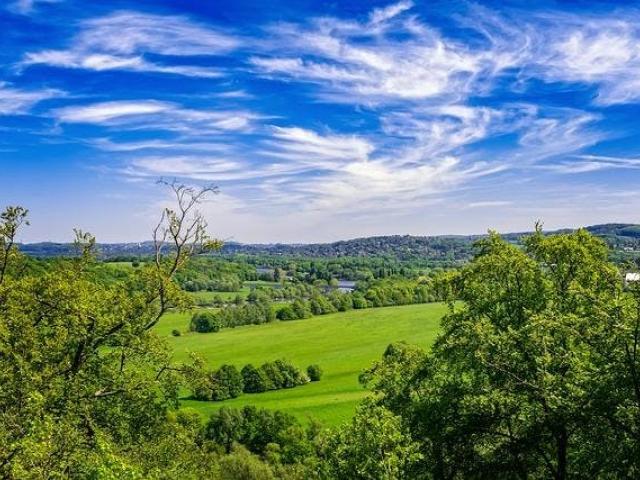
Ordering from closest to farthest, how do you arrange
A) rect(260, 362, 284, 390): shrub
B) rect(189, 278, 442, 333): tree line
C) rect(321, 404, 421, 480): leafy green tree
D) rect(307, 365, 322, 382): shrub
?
rect(321, 404, 421, 480): leafy green tree
rect(260, 362, 284, 390): shrub
rect(307, 365, 322, 382): shrub
rect(189, 278, 442, 333): tree line

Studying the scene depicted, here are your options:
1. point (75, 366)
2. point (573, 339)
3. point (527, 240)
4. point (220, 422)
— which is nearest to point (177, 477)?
point (75, 366)

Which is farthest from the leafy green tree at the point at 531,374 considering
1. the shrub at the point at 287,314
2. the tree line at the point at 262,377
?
the shrub at the point at 287,314

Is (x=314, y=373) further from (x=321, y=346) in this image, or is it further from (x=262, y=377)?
(x=321, y=346)

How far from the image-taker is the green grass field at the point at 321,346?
74.0 meters

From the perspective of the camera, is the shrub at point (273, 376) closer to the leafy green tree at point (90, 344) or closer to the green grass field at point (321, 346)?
the green grass field at point (321, 346)

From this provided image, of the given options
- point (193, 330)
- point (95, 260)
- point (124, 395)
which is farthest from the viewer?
point (193, 330)

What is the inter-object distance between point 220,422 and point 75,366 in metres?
42.0

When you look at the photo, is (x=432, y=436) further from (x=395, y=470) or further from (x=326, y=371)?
(x=326, y=371)

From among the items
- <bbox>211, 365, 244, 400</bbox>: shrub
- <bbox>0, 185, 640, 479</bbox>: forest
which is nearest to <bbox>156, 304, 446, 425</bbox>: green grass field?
<bbox>211, 365, 244, 400</bbox>: shrub

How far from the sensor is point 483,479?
60.7 ft

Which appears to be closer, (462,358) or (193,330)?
(462,358)

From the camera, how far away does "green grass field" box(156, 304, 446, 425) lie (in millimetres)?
74000

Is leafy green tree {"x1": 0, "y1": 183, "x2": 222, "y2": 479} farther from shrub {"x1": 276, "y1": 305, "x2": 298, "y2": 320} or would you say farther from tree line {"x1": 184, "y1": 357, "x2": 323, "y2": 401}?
shrub {"x1": 276, "y1": 305, "x2": 298, "y2": 320}

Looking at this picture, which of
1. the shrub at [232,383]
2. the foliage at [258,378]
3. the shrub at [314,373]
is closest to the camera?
the shrub at [232,383]
